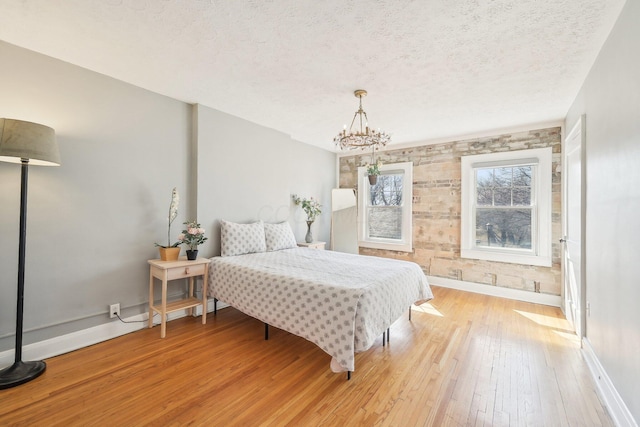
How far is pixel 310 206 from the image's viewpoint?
501 cm

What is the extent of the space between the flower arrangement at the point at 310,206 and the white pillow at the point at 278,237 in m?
0.73

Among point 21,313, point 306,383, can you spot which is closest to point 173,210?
point 21,313

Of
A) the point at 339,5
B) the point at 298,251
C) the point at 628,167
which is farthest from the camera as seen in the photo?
the point at 298,251

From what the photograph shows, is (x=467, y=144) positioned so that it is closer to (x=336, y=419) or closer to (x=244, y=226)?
(x=244, y=226)

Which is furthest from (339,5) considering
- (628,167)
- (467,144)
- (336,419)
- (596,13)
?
(467,144)

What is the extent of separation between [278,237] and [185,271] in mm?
1475

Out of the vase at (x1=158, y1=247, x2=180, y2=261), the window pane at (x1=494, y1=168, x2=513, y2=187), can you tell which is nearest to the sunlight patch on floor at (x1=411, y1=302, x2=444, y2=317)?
the window pane at (x1=494, y1=168, x2=513, y2=187)

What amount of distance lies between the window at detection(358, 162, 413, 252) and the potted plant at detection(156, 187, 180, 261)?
3.52 metres

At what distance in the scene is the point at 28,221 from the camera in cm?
224

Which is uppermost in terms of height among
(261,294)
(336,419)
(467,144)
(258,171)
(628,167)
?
(467,144)

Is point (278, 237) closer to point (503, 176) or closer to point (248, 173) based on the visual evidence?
point (248, 173)

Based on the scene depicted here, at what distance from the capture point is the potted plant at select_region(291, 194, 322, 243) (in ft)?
16.0

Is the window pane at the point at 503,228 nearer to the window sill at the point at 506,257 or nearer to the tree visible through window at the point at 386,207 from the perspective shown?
the window sill at the point at 506,257

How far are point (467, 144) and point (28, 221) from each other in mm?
5379
